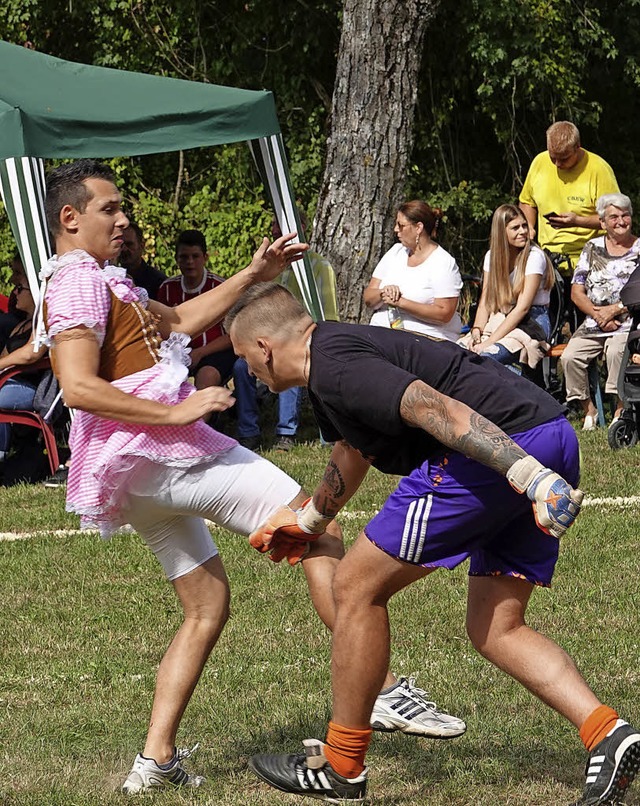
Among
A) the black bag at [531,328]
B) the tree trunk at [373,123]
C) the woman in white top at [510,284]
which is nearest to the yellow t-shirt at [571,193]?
the woman in white top at [510,284]

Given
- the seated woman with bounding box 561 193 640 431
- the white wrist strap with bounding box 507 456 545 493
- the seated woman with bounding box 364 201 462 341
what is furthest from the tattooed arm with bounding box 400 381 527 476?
the seated woman with bounding box 561 193 640 431

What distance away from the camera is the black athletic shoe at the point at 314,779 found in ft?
12.5

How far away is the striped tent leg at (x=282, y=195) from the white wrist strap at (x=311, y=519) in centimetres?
642

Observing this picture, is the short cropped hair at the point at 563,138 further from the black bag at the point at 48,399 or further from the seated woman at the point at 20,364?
the black bag at the point at 48,399

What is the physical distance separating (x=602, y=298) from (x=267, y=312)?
7.44m

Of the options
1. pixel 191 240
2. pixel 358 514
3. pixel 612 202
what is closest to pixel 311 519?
pixel 358 514

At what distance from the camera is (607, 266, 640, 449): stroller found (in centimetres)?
954

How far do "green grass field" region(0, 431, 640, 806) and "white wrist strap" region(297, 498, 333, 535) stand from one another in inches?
33.1

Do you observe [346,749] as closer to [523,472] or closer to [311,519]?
[311,519]

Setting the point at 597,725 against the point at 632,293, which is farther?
the point at 632,293

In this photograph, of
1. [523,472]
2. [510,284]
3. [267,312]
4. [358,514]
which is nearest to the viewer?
[523,472]

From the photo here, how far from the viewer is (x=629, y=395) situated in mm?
9539

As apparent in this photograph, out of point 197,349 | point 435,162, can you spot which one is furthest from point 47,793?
point 435,162

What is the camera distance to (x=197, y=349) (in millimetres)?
10234
